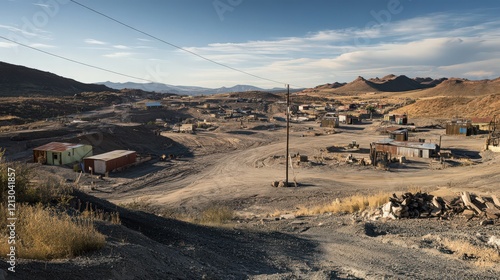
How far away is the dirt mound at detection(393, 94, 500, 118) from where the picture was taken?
273 ft

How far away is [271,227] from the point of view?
15859 millimetres

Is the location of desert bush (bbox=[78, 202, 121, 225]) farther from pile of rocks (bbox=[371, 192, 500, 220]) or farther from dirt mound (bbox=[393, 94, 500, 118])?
dirt mound (bbox=[393, 94, 500, 118])

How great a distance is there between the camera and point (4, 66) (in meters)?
144

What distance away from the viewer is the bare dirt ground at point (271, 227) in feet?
24.6

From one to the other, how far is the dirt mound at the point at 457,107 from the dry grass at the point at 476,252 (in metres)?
84.2

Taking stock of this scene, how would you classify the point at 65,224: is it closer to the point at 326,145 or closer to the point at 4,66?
the point at 326,145

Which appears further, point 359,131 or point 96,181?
point 359,131

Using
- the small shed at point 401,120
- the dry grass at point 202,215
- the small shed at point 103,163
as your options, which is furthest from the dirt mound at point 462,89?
the dry grass at point 202,215

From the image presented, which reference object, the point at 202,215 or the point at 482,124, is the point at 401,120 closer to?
the point at 482,124

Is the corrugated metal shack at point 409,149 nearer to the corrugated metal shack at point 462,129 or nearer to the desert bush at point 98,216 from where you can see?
the corrugated metal shack at point 462,129

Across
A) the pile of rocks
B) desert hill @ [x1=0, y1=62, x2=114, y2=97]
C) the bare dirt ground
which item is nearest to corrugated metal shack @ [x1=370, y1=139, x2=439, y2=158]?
the bare dirt ground

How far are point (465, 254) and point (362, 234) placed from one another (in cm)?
386

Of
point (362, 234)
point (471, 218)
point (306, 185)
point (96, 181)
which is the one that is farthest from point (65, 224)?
point (96, 181)

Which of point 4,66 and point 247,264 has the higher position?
point 4,66
